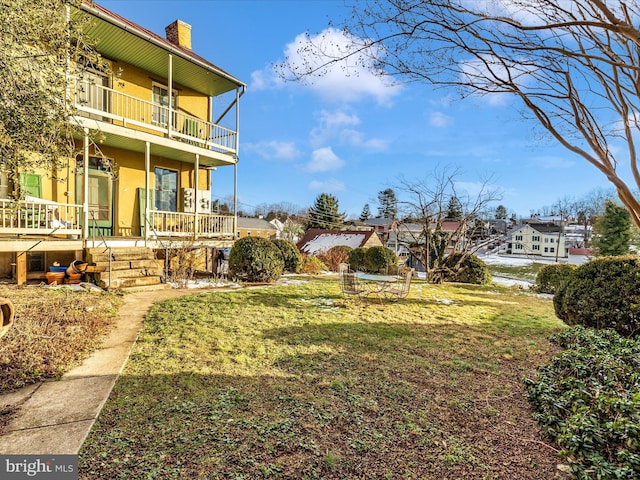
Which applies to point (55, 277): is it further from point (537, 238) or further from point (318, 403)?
point (537, 238)

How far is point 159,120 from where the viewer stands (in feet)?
43.7

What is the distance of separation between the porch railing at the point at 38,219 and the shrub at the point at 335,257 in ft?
41.9

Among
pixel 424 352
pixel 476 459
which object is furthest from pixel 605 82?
pixel 476 459

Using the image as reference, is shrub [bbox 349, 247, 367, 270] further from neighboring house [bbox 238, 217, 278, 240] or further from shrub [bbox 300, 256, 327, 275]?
neighboring house [bbox 238, 217, 278, 240]

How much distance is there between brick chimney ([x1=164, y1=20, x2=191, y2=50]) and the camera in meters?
15.3

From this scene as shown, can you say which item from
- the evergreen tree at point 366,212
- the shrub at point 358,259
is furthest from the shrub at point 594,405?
the evergreen tree at point 366,212

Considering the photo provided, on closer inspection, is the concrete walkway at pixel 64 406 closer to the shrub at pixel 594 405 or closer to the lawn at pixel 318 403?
the lawn at pixel 318 403

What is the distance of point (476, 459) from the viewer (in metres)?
2.73

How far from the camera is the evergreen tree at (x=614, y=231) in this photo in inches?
1036

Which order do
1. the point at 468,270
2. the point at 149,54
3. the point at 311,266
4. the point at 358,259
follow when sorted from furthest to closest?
1. the point at 358,259
2. the point at 311,266
3. the point at 468,270
4. the point at 149,54

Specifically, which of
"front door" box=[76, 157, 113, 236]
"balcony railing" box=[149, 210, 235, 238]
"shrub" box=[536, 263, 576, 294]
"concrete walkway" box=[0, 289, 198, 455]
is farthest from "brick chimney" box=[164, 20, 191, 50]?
"shrub" box=[536, 263, 576, 294]

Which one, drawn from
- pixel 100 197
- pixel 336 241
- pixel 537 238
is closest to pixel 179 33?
Result: pixel 100 197

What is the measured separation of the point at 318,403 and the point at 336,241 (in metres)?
20.7

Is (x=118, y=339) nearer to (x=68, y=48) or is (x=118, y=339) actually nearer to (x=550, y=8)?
(x=68, y=48)
